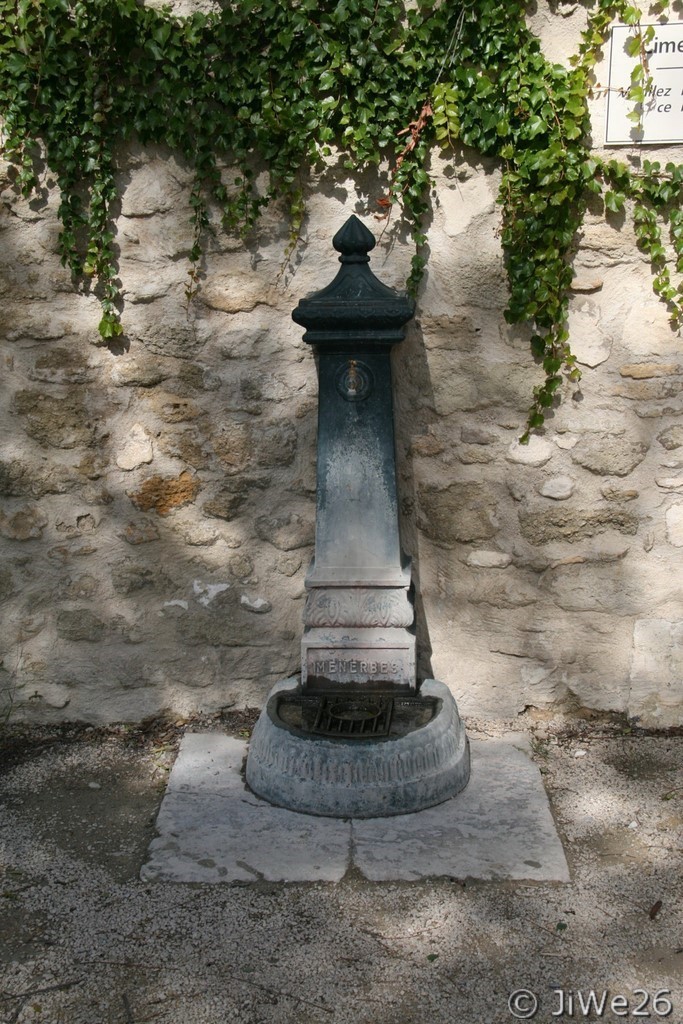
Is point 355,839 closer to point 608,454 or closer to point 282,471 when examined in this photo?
point 282,471

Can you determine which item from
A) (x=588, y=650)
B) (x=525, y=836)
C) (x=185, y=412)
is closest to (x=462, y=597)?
(x=588, y=650)

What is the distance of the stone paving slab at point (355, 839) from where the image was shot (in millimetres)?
2896

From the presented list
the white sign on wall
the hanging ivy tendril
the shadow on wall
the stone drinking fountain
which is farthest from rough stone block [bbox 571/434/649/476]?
the white sign on wall

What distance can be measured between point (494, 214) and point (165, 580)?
65.5 inches

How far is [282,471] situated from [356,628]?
64cm

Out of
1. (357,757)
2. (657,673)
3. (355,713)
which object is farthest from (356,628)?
(657,673)

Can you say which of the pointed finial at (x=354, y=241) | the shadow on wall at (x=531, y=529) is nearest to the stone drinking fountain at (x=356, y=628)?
the pointed finial at (x=354, y=241)

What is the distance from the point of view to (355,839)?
3.01m

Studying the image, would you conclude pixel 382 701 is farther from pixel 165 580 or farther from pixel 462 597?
pixel 165 580

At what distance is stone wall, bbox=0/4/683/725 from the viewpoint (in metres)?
3.43

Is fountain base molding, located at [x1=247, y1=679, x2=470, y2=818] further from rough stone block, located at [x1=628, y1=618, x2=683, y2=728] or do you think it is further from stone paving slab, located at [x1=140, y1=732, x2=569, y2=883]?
rough stone block, located at [x1=628, y1=618, x2=683, y2=728]

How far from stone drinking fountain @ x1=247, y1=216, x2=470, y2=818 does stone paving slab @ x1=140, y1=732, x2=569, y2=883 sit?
62mm

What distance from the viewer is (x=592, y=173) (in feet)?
10.7

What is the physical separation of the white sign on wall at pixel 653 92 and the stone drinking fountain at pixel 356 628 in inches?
34.5
